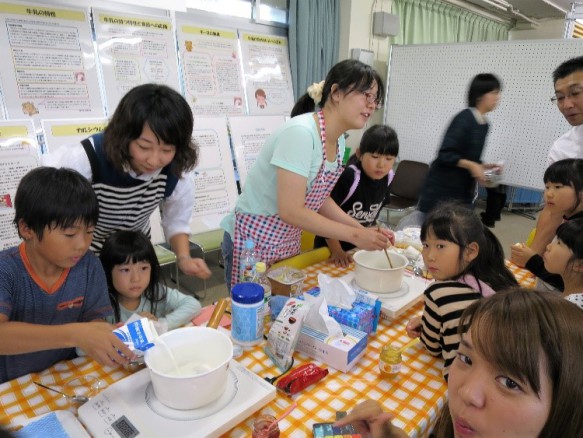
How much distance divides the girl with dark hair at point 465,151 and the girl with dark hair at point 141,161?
164 cm

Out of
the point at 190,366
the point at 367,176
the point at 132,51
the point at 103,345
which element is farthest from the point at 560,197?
the point at 132,51

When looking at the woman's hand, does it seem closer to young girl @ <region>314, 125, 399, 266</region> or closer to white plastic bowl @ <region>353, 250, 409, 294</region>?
white plastic bowl @ <region>353, 250, 409, 294</region>

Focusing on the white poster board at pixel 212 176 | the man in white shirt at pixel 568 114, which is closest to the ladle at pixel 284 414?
the man in white shirt at pixel 568 114

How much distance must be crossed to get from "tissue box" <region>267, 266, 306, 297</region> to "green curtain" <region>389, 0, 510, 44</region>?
4.30 meters

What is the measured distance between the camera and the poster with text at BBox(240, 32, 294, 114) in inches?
141

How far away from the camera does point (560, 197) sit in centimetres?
168

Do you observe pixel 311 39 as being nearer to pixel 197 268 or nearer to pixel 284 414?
pixel 197 268

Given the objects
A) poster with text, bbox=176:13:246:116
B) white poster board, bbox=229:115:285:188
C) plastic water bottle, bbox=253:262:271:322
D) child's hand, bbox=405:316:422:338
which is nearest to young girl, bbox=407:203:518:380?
child's hand, bbox=405:316:422:338

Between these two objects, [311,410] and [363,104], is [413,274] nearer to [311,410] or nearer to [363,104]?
[363,104]

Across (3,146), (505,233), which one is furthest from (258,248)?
(505,233)

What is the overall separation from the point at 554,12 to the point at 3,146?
7.78m

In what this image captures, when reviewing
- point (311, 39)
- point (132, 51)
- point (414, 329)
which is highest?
point (311, 39)

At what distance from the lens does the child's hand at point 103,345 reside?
2.79 feet

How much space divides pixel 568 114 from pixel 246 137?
2.29 m
